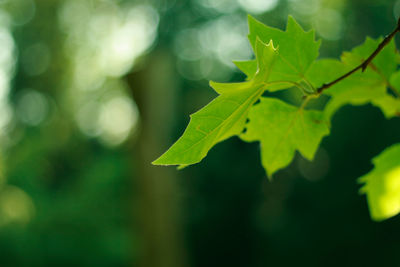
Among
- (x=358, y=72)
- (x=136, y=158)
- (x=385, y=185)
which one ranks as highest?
(x=136, y=158)

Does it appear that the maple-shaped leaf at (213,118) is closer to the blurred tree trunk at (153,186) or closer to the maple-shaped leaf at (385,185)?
the maple-shaped leaf at (385,185)

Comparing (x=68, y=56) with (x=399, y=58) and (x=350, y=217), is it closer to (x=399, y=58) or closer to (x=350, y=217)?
(x=350, y=217)

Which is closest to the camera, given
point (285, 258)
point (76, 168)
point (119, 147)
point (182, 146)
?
point (182, 146)

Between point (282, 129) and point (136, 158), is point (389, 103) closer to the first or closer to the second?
point (282, 129)

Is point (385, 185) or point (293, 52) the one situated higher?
point (293, 52)

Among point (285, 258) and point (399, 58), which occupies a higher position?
point (399, 58)

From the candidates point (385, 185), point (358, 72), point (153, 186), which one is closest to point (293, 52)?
point (358, 72)

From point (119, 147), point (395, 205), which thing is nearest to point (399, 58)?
point (395, 205)
